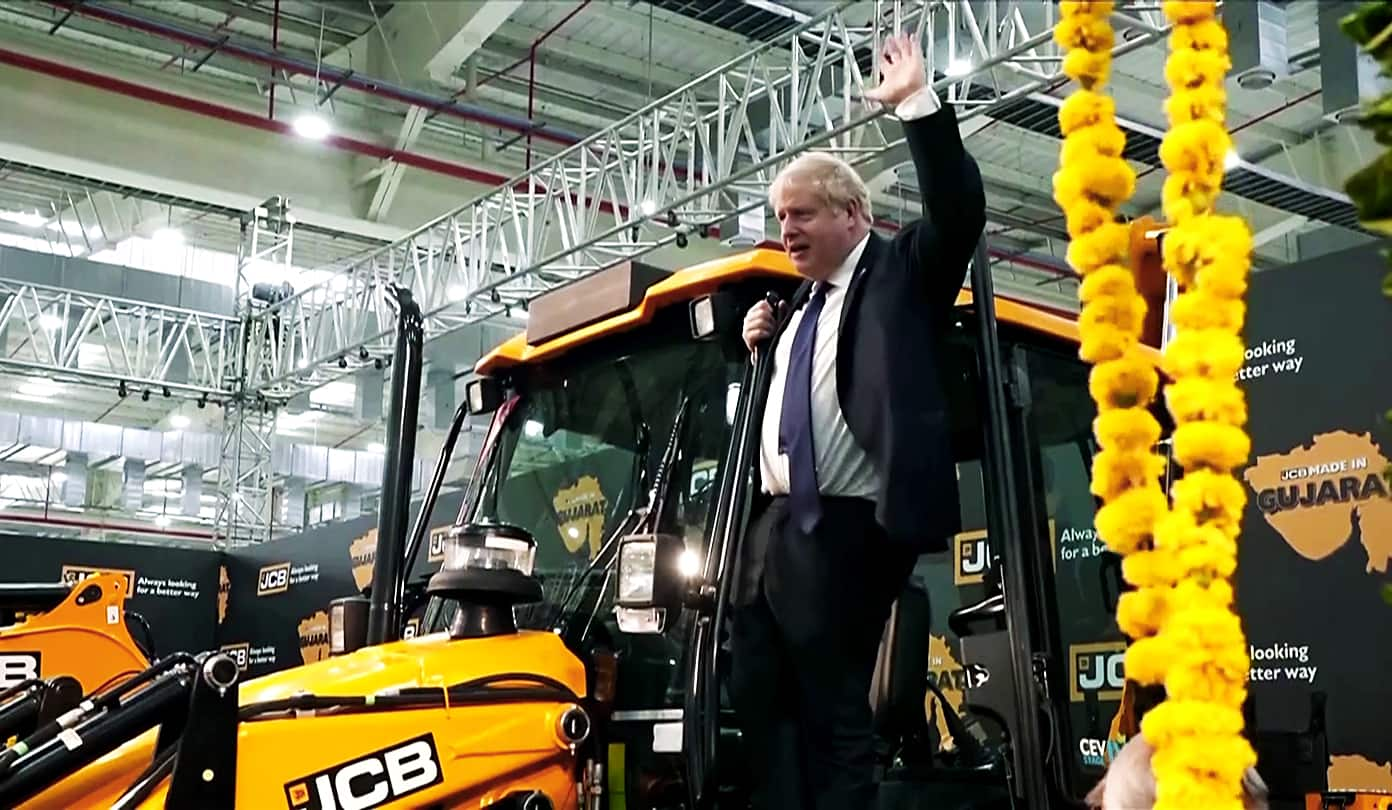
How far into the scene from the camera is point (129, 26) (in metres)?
10.1

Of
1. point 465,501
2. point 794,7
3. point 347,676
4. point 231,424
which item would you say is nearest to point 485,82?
point 794,7

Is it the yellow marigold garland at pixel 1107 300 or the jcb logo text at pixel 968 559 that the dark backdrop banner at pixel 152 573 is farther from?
the yellow marigold garland at pixel 1107 300

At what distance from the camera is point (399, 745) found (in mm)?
2670

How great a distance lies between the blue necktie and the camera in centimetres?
245

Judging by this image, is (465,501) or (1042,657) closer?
(1042,657)

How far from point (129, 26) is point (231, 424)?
12.8 feet

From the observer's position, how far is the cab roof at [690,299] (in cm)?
289

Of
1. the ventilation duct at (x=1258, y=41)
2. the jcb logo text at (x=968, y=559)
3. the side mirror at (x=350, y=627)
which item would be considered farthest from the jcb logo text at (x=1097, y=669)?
the ventilation duct at (x=1258, y=41)

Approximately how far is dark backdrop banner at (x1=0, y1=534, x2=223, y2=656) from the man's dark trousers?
946 centimetres

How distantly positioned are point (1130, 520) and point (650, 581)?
1644mm

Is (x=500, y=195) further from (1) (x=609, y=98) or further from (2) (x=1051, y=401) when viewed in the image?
(2) (x=1051, y=401)

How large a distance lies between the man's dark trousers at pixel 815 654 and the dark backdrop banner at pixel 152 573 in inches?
372

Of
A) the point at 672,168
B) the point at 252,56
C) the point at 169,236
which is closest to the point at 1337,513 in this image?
the point at 672,168

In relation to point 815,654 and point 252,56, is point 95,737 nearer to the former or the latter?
point 815,654
